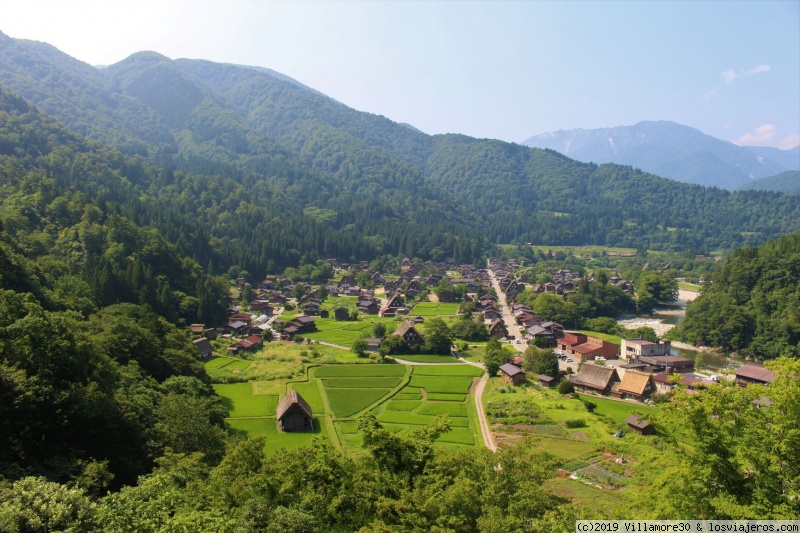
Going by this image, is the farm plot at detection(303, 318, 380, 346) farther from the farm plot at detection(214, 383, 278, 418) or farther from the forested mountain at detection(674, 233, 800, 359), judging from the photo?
the forested mountain at detection(674, 233, 800, 359)

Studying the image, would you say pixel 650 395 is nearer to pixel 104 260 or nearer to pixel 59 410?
pixel 59 410

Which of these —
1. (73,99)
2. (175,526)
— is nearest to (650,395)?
(175,526)

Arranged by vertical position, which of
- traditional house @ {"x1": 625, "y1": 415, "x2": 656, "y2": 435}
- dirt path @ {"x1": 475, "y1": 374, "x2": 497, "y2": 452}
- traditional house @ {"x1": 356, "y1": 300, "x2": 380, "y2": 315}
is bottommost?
traditional house @ {"x1": 356, "y1": 300, "x2": 380, "y2": 315}

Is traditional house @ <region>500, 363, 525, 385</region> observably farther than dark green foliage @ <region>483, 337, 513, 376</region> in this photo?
No

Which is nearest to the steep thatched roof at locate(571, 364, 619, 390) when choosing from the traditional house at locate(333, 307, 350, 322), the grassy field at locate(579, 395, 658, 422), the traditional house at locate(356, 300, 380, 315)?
the grassy field at locate(579, 395, 658, 422)

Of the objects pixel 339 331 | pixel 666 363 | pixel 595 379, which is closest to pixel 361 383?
pixel 595 379

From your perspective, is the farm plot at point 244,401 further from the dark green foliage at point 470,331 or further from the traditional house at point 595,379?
the dark green foliage at point 470,331

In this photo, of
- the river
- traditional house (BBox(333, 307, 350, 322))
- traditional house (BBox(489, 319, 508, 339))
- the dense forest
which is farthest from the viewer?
traditional house (BBox(333, 307, 350, 322))

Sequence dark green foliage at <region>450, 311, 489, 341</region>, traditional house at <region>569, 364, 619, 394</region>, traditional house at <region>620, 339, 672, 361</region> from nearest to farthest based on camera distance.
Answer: traditional house at <region>569, 364, 619, 394</region> < traditional house at <region>620, 339, 672, 361</region> < dark green foliage at <region>450, 311, 489, 341</region>
